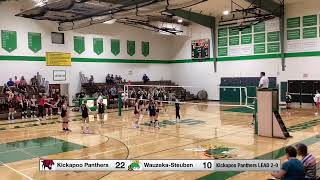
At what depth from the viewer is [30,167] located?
29.2 feet

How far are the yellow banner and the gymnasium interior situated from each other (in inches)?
3.1

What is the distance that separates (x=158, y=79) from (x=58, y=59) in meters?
11.0

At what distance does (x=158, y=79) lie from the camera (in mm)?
32781

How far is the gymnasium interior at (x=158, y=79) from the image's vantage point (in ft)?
36.1

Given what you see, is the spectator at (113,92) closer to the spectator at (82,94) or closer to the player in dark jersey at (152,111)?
the spectator at (82,94)

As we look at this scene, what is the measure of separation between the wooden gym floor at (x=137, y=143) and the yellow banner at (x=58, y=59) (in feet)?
26.3

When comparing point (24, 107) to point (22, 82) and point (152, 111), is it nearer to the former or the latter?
point (22, 82)

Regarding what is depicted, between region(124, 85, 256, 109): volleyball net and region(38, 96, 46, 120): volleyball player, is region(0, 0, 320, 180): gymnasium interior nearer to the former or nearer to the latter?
region(124, 85, 256, 109): volleyball net

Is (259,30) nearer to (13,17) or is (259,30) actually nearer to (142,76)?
(142,76)

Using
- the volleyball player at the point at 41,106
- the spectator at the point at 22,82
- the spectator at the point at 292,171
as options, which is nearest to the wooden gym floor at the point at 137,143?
the volleyball player at the point at 41,106

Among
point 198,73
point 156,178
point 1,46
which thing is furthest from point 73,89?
point 156,178

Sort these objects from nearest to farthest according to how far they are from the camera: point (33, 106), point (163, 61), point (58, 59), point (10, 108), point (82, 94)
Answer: point (10, 108), point (33, 106), point (82, 94), point (58, 59), point (163, 61)

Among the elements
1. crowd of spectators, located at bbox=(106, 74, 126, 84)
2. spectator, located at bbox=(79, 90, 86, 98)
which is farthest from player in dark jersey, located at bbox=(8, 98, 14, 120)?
crowd of spectators, located at bbox=(106, 74, 126, 84)
